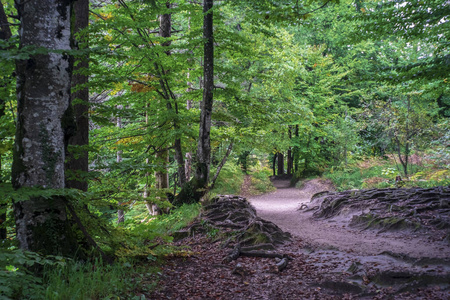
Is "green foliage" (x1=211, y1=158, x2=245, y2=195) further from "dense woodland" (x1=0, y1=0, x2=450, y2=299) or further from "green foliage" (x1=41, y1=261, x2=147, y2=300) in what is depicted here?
"green foliage" (x1=41, y1=261, x2=147, y2=300)

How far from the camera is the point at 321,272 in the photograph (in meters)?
5.35

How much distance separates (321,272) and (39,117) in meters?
4.98

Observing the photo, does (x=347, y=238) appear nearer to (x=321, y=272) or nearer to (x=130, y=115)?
(x=321, y=272)

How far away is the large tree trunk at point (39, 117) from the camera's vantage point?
3688mm

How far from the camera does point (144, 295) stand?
3.84m

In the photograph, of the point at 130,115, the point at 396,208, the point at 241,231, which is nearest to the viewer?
the point at 130,115

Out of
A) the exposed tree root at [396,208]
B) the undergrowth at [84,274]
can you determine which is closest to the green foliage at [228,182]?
the exposed tree root at [396,208]

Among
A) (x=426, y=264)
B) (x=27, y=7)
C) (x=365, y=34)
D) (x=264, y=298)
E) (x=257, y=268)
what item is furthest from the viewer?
(x=365, y=34)

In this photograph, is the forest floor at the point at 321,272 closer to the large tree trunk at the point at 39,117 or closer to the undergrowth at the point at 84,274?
the undergrowth at the point at 84,274

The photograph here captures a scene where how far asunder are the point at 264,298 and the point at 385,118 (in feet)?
45.5

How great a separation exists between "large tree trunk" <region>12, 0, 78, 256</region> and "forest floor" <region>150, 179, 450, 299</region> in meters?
1.76

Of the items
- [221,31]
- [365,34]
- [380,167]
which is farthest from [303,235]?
[380,167]

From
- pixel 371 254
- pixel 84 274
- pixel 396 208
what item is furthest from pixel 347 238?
pixel 84 274

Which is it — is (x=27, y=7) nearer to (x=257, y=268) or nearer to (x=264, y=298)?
(x=264, y=298)
